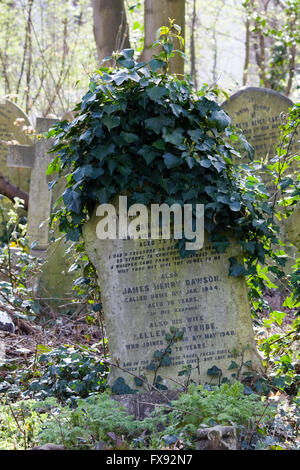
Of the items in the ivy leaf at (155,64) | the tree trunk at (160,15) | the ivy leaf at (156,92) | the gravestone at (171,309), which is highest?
the tree trunk at (160,15)

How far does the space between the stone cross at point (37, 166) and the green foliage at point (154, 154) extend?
10.8 feet

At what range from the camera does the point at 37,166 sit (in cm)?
761

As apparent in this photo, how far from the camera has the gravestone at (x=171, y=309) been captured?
4207 millimetres

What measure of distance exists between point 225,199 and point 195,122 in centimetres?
58

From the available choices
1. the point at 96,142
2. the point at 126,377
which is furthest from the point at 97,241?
the point at 126,377

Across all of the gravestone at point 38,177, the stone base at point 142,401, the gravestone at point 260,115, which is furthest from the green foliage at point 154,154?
the gravestone at point 260,115

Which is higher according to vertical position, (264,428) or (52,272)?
(52,272)

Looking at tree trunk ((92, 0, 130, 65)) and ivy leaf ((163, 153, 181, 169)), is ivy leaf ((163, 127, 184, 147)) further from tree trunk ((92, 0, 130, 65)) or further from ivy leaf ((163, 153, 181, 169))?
tree trunk ((92, 0, 130, 65))

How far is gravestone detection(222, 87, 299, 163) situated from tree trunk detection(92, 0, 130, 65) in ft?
6.79

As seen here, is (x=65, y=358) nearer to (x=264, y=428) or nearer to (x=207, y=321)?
(x=207, y=321)

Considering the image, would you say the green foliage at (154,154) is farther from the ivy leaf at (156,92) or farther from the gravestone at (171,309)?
the gravestone at (171,309)

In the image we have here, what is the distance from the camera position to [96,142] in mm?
4250

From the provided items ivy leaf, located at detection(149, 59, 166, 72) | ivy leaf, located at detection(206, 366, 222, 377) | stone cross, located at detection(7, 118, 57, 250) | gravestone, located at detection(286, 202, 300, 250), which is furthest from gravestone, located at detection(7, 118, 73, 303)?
ivy leaf, located at detection(206, 366, 222, 377)
